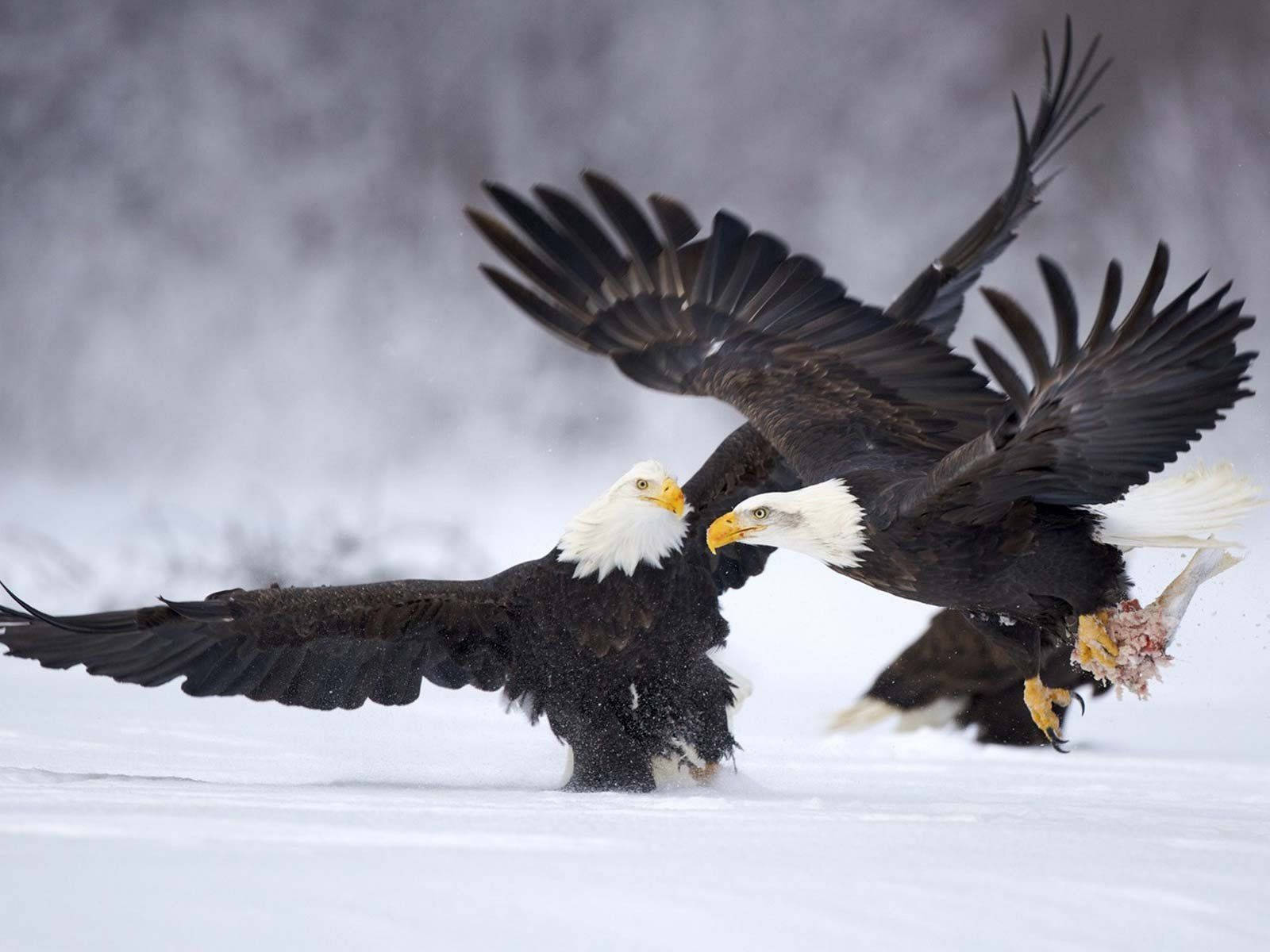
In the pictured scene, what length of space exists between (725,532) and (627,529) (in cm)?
44

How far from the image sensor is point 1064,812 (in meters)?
3.32

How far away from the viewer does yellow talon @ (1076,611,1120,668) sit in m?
3.88

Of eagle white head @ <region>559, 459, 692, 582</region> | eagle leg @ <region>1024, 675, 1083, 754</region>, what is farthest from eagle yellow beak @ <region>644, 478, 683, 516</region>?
eagle leg @ <region>1024, 675, 1083, 754</region>

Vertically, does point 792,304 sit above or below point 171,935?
above

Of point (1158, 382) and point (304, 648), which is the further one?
point (304, 648)

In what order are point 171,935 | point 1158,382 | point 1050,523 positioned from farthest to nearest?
point 1050,523 < point 1158,382 < point 171,935

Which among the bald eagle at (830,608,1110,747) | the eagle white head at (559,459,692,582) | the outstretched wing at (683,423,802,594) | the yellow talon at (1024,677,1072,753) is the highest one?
the outstretched wing at (683,423,802,594)

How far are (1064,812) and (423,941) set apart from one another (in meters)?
2.01

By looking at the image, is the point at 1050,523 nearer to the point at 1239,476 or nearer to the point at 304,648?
the point at 1239,476

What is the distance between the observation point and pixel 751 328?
445cm

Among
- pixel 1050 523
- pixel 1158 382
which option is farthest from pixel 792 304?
pixel 1158 382

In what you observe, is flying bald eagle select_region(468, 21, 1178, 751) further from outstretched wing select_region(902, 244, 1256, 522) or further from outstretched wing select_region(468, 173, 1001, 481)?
outstretched wing select_region(902, 244, 1256, 522)

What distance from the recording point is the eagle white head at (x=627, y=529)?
166 inches

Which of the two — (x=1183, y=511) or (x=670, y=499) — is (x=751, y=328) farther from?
(x=1183, y=511)
